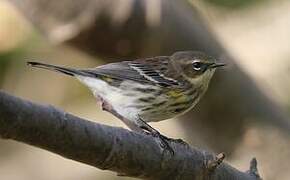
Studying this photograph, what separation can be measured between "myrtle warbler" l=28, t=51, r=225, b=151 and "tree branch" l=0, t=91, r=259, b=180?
2.30 feet

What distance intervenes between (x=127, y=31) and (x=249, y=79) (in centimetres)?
75

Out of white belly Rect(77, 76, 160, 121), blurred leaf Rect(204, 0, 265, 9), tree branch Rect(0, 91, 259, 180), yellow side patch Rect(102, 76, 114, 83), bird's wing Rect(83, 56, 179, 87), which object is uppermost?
blurred leaf Rect(204, 0, 265, 9)

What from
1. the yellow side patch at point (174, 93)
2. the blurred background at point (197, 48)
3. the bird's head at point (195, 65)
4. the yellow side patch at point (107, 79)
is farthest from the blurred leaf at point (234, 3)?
the yellow side patch at point (107, 79)

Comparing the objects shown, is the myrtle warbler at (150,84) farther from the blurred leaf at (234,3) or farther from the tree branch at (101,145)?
the blurred leaf at (234,3)

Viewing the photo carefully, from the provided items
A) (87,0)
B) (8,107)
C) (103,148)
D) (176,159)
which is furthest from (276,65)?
(8,107)

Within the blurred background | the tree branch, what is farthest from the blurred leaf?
the tree branch

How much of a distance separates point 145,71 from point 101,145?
177 cm

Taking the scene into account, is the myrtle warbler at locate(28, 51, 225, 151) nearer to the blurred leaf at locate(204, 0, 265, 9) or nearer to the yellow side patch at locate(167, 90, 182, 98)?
the yellow side patch at locate(167, 90, 182, 98)

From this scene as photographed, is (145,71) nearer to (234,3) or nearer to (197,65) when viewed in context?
(197,65)

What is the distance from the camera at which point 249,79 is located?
13.6 feet

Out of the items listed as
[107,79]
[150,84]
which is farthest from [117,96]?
[150,84]

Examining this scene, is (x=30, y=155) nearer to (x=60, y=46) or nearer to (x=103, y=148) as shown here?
(x=60, y=46)

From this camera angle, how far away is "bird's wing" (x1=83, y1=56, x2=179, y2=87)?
382 centimetres

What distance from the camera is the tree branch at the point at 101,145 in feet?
6.67
